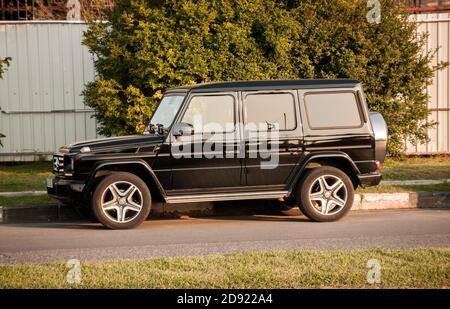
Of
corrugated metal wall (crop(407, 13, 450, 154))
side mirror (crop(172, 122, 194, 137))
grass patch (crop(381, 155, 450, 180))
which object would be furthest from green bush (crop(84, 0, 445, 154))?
side mirror (crop(172, 122, 194, 137))

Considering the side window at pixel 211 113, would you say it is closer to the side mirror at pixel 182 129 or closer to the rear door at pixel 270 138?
the side mirror at pixel 182 129

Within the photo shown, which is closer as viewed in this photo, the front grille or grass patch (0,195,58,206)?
the front grille

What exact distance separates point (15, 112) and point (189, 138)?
8.07 meters

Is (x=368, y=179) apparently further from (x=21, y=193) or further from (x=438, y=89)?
(x=438, y=89)

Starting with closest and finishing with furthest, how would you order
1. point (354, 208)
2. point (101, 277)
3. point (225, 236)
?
point (101, 277) < point (225, 236) < point (354, 208)

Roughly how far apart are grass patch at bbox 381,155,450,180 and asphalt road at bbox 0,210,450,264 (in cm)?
238

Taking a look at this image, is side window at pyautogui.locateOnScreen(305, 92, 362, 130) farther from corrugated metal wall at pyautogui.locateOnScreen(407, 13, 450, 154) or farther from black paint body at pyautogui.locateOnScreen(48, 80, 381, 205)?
corrugated metal wall at pyautogui.locateOnScreen(407, 13, 450, 154)

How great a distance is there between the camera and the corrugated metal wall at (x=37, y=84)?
16.1 metres

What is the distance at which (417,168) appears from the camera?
45.1 ft

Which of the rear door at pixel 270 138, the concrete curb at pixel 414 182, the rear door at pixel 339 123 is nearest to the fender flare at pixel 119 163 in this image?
the rear door at pixel 270 138

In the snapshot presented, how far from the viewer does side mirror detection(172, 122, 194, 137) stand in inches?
363
